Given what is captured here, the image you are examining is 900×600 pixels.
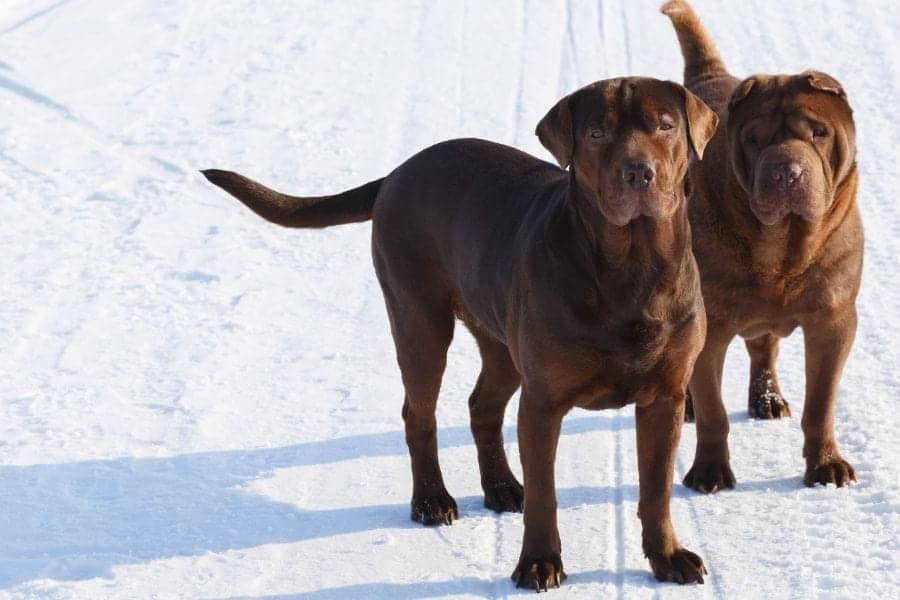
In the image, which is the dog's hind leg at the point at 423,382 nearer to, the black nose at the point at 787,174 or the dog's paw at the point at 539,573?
the dog's paw at the point at 539,573

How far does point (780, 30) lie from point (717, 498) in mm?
6808

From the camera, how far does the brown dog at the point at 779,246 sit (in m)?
5.04

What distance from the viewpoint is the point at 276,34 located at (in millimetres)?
11664

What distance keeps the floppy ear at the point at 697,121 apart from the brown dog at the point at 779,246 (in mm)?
576

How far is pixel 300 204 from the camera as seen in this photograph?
218 inches

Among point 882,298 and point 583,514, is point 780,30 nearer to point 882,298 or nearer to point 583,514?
point 882,298

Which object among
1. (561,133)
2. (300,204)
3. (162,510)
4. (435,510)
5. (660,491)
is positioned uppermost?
(561,133)

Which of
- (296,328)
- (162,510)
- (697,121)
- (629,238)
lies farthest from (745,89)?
(296,328)

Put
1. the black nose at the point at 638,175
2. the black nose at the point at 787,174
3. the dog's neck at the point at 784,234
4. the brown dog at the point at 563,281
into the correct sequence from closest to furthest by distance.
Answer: the black nose at the point at 638,175, the brown dog at the point at 563,281, the black nose at the point at 787,174, the dog's neck at the point at 784,234

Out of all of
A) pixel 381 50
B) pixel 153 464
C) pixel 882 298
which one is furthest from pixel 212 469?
pixel 381 50

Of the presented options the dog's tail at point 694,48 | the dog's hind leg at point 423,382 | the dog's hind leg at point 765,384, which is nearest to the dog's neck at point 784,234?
the dog's hind leg at point 765,384

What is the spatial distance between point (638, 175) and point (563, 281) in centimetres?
46

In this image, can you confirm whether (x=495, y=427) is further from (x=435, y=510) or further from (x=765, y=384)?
(x=765, y=384)

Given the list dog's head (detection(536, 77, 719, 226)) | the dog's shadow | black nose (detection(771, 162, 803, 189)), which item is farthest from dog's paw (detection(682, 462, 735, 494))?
dog's head (detection(536, 77, 719, 226))
